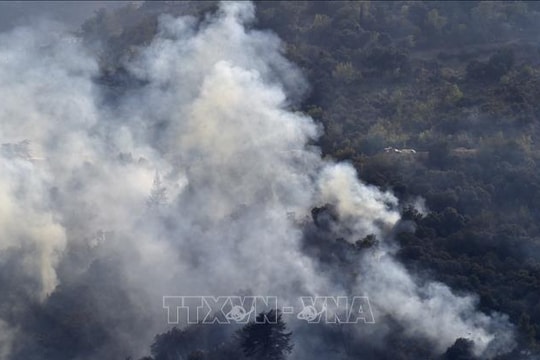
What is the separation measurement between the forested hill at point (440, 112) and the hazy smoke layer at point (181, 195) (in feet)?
5.34

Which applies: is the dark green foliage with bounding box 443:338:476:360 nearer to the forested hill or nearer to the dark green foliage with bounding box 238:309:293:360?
the forested hill

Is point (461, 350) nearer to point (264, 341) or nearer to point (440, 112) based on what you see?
point (264, 341)

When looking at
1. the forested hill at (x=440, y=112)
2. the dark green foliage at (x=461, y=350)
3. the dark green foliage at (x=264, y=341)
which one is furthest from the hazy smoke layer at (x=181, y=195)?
the dark green foliage at (x=264, y=341)

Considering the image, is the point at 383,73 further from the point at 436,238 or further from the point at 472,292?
the point at 472,292

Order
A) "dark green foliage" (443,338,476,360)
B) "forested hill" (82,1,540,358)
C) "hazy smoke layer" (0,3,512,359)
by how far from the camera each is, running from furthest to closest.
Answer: "forested hill" (82,1,540,358), "hazy smoke layer" (0,3,512,359), "dark green foliage" (443,338,476,360)

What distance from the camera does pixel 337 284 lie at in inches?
1656

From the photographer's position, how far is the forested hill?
43.8 metres

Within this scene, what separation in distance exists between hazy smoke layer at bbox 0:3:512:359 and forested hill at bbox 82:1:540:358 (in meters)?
1.63

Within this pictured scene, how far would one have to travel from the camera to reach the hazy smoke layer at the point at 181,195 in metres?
41.8

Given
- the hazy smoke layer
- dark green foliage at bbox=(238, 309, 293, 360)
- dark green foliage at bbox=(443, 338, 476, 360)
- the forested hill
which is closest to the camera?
dark green foliage at bbox=(443, 338, 476, 360)

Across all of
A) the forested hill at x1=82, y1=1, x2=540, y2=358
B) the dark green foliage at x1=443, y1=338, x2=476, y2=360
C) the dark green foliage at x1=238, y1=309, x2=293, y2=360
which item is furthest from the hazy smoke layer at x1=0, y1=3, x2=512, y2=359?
the dark green foliage at x1=238, y1=309, x2=293, y2=360

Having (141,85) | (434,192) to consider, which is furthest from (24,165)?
(434,192)

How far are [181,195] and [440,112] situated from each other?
61.5 feet

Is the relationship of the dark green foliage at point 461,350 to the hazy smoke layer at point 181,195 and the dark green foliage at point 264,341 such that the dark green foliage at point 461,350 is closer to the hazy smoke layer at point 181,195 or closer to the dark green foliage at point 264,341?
the hazy smoke layer at point 181,195
